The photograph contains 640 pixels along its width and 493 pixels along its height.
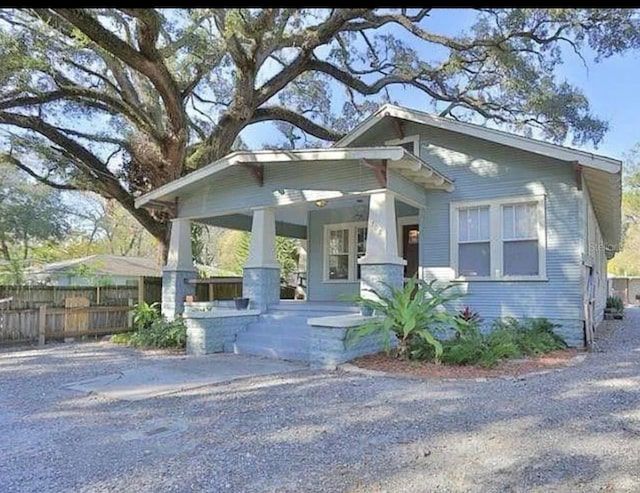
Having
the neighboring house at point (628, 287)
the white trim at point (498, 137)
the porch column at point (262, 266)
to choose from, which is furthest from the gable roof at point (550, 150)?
the neighboring house at point (628, 287)

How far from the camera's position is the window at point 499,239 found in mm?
9555

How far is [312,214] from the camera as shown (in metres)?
13.5

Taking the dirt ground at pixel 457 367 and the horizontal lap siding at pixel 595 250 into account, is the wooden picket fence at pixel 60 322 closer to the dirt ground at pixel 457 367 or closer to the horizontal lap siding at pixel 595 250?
the dirt ground at pixel 457 367

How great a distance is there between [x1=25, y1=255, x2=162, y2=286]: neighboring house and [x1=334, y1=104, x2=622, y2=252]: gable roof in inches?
288

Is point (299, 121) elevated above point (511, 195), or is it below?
above

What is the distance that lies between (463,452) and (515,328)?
6.08 metres

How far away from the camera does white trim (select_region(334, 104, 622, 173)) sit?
859 centimetres

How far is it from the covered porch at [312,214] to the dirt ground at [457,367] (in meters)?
0.72

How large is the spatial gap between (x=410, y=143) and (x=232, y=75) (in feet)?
25.0

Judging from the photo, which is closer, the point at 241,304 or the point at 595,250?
the point at 241,304

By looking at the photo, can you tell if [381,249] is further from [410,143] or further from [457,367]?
[410,143]

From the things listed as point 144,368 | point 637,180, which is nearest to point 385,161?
point 144,368

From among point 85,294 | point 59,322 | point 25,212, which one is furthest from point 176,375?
point 25,212

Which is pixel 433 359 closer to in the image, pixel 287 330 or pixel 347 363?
pixel 347 363
